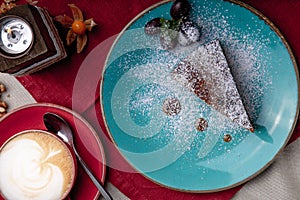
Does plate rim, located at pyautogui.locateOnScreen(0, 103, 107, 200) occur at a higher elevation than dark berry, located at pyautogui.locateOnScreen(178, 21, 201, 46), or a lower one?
lower

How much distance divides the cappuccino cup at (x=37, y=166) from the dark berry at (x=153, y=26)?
39cm

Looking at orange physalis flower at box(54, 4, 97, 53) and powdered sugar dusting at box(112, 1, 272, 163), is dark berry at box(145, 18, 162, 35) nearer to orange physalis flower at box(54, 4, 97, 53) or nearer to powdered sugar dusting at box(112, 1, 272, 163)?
powdered sugar dusting at box(112, 1, 272, 163)

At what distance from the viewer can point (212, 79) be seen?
1.59 metres

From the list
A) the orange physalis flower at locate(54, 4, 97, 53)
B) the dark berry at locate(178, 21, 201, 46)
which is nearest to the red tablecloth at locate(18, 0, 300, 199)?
the orange physalis flower at locate(54, 4, 97, 53)

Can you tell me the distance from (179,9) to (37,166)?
22.6 inches

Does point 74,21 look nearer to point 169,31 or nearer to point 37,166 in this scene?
point 169,31

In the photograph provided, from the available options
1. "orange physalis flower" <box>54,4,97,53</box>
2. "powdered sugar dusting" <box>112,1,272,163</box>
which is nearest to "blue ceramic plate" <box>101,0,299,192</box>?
"powdered sugar dusting" <box>112,1,272,163</box>

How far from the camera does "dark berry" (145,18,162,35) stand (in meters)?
1.55

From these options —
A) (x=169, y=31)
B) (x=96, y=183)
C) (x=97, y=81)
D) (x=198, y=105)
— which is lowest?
(x=96, y=183)

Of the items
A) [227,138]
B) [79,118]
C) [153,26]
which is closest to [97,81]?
[79,118]

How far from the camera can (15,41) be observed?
1520 mm

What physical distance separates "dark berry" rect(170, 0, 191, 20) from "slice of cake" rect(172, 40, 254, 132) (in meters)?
0.11

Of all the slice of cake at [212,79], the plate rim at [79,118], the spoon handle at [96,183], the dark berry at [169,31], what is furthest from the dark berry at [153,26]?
the spoon handle at [96,183]

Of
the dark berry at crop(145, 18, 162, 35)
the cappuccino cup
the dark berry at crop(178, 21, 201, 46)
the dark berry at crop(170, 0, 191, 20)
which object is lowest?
the cappuccino cup
